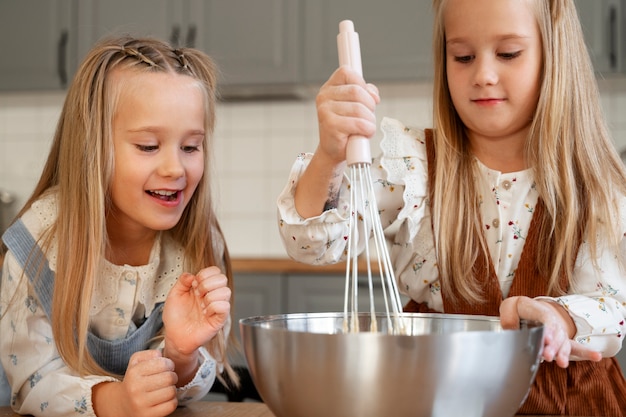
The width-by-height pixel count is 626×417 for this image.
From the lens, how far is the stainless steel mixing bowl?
0.49 m

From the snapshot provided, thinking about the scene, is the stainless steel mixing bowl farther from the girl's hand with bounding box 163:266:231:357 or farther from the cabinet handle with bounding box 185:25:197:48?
the cabinet handle with bounding box 185:25:197:48

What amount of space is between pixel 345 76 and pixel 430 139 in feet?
1.22

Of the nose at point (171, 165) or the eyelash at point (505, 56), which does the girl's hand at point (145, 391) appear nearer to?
the nose at point (171, 165)

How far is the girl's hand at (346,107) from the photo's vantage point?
2.13 feet

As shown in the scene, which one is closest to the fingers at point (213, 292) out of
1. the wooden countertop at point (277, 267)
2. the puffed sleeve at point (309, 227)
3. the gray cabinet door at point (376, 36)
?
the puffed sleeve at point (309, 227)

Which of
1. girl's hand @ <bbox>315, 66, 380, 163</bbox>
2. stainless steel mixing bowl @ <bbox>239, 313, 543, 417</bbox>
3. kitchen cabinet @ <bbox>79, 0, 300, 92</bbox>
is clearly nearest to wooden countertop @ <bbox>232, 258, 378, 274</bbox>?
kitchen cabinet @ <bbox>79, 0, 300, 92</bbox>

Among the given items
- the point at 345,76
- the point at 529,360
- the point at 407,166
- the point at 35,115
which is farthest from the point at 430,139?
the point at 35,115

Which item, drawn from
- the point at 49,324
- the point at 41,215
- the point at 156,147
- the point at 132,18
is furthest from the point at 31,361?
the point at 132,18

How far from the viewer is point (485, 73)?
34.5 inches

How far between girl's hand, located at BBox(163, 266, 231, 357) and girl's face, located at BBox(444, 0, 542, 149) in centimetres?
36

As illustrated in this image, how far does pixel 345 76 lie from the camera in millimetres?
665

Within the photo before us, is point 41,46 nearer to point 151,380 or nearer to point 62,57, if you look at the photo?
point 62,57

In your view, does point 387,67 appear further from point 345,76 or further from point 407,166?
point 345,76

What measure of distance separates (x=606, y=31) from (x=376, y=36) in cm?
65
